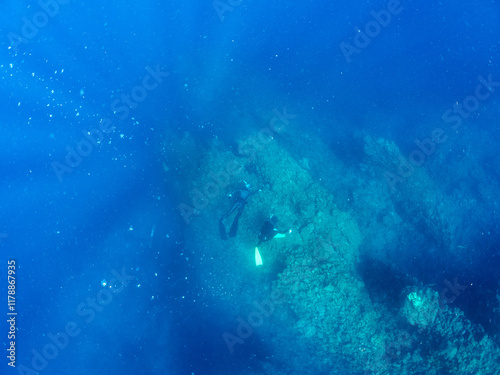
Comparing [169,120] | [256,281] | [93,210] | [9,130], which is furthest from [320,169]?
[9,130]

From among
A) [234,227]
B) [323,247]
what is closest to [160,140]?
[234,227]

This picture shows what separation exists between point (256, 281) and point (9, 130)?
7.04 metres

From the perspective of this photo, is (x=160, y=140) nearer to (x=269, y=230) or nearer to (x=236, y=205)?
(x=236, y=205)

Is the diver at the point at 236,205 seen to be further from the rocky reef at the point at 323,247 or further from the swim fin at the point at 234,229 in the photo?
the rocky reef at the point at 323,247

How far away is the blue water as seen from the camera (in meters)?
5.64

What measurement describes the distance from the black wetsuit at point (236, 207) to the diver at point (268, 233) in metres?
0.55

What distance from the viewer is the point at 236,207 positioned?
17.4ft

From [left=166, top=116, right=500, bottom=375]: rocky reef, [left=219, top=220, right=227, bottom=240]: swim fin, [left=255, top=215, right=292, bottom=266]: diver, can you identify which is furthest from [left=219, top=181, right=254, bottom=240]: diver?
[left=255, top=215, right=292, bottom=266]: diver

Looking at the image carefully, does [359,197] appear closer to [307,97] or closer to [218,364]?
[307,97]

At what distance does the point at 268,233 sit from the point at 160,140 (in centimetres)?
311

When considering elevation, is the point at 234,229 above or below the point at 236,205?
below

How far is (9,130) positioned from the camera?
696cm

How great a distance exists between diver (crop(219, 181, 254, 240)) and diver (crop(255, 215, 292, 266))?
0.55 metres

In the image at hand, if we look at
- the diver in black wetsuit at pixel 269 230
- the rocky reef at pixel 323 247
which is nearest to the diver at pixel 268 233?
the diver in black wetsuit at pixel 269 230
